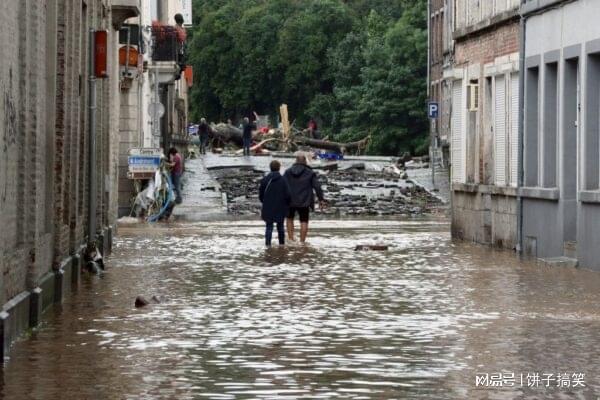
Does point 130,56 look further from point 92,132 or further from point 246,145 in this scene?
point 246,145

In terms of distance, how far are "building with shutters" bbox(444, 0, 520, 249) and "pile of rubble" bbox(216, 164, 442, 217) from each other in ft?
37.8

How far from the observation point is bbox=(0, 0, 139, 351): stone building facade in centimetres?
1461

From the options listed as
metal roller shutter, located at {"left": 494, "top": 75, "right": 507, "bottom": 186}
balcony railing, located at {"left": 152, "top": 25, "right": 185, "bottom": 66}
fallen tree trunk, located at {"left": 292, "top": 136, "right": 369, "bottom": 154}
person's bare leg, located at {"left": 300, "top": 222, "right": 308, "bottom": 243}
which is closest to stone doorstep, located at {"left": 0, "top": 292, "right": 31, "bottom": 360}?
person's bare leg, located at {"left": 300, "top": 222, "right": 308, "bottom": 243}

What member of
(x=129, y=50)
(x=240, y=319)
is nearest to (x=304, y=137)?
(x=129, y=50)

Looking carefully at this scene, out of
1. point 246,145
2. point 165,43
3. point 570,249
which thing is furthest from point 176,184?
point 246,145

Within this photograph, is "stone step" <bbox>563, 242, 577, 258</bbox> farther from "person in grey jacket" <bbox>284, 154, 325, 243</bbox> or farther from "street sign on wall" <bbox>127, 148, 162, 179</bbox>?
"street sign on wall" <bbox>127, 148, 162, 179</bbox>

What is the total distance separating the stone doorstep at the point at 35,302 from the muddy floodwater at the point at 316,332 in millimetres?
152

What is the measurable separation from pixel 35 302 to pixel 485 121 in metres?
19.5

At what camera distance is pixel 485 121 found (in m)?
34.7

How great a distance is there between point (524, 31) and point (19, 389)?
20.2 m

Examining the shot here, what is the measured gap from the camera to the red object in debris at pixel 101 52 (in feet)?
82.7

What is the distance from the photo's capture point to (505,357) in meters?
13.6

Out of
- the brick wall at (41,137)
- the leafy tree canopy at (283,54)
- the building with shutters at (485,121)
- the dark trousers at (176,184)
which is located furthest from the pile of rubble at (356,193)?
the leafy tree canopy at (283,54)

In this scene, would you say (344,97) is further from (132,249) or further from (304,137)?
(132,249)
